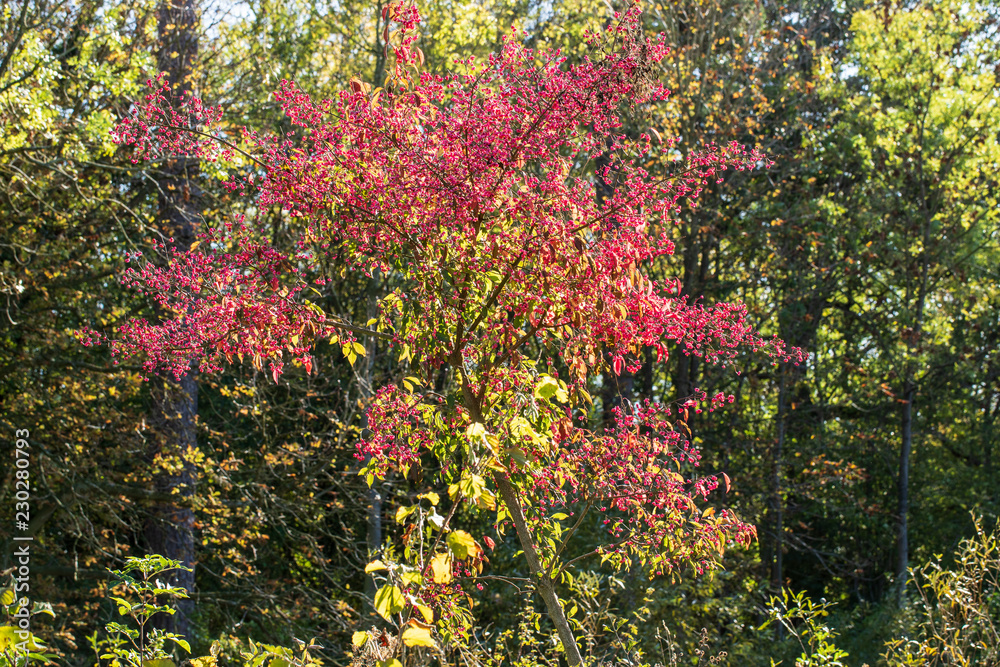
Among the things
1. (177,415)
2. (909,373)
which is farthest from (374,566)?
(909,373)

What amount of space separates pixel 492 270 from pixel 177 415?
7094 mm

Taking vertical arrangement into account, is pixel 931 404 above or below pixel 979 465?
above

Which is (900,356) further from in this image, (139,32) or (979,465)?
(139,32)

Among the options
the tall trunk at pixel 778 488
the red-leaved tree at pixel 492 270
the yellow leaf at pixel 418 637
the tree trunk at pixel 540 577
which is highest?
the red-leaved tree at pixel 492 270

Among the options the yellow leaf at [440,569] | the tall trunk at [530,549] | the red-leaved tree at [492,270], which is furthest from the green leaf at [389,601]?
the tall trunk at [530,549]

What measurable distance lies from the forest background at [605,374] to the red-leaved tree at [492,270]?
4.62 m

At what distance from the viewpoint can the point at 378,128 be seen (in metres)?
3.04

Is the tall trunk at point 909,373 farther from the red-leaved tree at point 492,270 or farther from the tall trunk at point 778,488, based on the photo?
the red-leaved tree at point 492,270

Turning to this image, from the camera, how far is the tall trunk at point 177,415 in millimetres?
8977

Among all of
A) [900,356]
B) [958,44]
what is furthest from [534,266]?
[958,44]

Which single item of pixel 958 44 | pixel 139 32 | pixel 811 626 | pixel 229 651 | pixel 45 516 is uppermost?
pixel 958 44

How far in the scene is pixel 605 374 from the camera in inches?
471

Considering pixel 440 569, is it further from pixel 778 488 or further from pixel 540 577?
pixel 778 488

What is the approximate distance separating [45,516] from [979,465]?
47.3 feet
